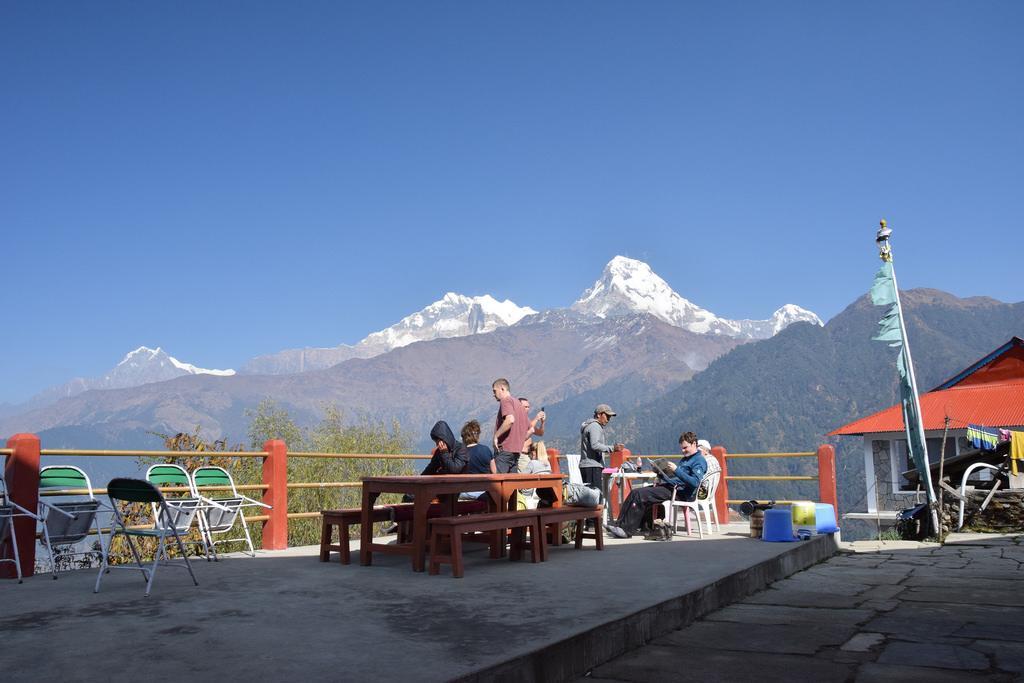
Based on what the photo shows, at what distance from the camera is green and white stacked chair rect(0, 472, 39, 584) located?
5.64m

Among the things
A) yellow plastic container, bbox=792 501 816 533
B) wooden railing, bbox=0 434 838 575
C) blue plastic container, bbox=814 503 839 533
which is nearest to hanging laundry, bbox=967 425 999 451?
wooden railing, bbox=0 434 838 575

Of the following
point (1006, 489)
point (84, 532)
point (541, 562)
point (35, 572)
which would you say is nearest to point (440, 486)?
point (541, 562)

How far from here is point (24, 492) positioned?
19.8 feet

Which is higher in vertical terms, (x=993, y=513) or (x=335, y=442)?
(x=335, y=442)

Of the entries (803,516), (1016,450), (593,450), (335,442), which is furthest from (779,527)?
(335,442)

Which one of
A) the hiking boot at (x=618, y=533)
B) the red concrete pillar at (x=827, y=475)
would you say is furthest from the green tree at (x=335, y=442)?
the hiking boot at (x=618, y=533)

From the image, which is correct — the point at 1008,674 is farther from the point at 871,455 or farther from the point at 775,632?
the point at 871,455

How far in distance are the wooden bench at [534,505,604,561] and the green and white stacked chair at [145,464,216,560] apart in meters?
2.56

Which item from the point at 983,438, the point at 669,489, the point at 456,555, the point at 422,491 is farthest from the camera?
the point at 983,438

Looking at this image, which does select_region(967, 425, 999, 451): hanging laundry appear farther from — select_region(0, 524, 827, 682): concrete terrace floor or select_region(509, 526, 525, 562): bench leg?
select_region(509, 526, 525, 562): bench leg

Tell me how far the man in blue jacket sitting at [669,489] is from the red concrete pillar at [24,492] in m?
5.00

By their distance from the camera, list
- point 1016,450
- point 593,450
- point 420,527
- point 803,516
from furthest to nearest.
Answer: point 1016,450 → point 593,450 → point 803,516 → point 420,527

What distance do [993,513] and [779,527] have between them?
4119 mm

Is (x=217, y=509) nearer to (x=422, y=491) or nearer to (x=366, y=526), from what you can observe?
(x=366, y=526)
